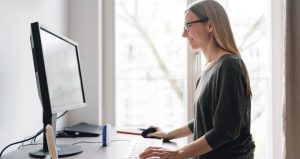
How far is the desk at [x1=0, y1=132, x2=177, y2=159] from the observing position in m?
1.20

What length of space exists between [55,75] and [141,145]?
515mm

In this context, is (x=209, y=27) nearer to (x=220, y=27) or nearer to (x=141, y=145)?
(x=220, y=27)

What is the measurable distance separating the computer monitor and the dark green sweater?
56 centimetres

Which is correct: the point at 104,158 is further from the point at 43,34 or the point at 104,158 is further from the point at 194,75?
the point at 194,75

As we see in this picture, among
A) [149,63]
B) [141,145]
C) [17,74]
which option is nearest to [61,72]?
[17,74]

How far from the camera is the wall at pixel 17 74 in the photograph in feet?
4.18

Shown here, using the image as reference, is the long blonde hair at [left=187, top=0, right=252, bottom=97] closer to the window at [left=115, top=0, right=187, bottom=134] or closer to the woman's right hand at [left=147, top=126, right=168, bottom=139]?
the woman's right hand at [left=147, top=126, right=168, bottom=139]

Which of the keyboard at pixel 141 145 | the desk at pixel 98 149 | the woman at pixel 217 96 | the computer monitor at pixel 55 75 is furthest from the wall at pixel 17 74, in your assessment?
the woman at pixel 217 96

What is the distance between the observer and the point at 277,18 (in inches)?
85.8

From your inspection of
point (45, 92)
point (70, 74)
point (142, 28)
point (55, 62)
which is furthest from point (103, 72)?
point (45, 92)

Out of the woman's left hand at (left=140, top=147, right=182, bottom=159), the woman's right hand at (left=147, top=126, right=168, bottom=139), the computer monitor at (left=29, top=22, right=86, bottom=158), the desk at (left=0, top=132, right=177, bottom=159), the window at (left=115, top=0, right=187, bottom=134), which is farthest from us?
the window at (left=115, top=0, right=187, bottom=134)

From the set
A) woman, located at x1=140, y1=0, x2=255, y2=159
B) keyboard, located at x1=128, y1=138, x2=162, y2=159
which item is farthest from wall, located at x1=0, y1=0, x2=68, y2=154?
woman, located at x1=140, y1=0, x2=255, y2=159
